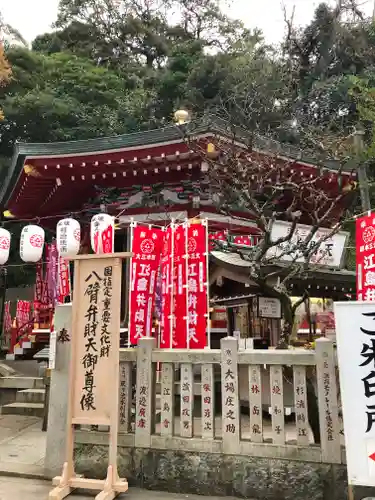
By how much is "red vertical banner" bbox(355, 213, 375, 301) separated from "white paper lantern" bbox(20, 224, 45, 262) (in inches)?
257

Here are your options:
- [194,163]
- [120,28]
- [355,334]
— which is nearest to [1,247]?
[194,163]

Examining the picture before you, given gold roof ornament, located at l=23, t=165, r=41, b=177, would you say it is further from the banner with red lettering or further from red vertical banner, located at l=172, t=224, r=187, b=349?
red vertical banner, located at l=172, t=224, r=187, b=349

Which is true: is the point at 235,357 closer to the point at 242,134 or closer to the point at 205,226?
the point at 205,226

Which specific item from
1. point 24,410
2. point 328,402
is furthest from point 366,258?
point 24,410

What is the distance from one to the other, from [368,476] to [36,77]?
2813 cm

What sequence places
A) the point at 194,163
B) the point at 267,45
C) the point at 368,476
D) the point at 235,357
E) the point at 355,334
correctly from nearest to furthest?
the point at 368,476 < the point at 355,334 < the point at 235,357 < the point at 194,163 < the point at 267,45

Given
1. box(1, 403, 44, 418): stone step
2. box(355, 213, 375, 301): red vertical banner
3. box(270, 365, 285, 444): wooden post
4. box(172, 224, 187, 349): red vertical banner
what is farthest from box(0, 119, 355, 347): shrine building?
box(270, 365, 285, 444): wooden post

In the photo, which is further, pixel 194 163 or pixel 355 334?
pixel 194 163

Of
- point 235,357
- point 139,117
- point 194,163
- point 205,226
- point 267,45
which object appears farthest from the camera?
point 267,45

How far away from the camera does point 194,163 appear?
9.30 meters

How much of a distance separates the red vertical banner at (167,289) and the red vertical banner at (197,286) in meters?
0.36

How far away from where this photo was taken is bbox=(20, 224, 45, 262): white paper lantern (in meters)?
9.31

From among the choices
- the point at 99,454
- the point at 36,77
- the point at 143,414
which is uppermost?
the point at 36,77

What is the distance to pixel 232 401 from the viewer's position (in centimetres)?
428
